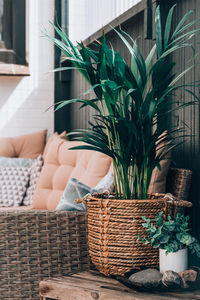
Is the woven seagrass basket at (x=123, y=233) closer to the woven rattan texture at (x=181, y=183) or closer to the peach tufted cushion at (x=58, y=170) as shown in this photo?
the woven rattan texture at (x=181, y=183)

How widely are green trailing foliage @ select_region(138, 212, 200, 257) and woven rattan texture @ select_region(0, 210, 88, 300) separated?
0.46 meters

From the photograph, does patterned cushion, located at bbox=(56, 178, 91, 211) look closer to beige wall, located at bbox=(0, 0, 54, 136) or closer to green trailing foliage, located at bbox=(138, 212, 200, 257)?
green trailing foliage, located at bbox=(138, 212, 200, 257)

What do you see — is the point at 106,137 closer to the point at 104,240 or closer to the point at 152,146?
the point at 152,146

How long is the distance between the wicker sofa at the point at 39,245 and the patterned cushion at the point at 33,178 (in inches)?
54.8

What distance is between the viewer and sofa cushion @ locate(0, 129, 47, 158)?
3.68 metres

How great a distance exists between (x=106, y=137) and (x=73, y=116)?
2077 mm

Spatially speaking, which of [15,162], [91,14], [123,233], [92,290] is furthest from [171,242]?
[15,162]

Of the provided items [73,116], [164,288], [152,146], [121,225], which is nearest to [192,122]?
[152,146]

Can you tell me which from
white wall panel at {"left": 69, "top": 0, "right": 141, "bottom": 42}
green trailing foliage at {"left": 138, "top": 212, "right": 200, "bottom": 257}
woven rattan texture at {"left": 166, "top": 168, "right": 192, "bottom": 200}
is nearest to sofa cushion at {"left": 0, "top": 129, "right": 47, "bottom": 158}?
white wall panel at {"left": 69, "top": 0, "right": 141, "bottom": 42}

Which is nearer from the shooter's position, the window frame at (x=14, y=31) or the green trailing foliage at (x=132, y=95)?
the green trailing foliage at (x=132, y=95)

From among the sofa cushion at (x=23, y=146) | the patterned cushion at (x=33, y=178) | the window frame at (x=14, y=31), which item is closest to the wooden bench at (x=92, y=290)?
the patterned cushion at (x=33, y=178)

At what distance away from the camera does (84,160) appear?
2.63m

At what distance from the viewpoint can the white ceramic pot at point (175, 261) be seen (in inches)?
57.2

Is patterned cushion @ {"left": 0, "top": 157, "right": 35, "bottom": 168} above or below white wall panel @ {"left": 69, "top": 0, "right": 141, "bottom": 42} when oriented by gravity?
below
